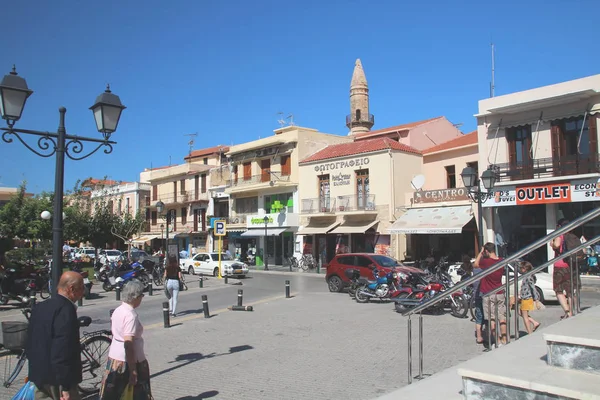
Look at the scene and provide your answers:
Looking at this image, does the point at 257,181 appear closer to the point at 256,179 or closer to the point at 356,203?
the point at 256,179

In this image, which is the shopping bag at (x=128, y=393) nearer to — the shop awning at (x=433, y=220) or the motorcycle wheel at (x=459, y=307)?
the motorcycle wheel at (x=459, y=307)

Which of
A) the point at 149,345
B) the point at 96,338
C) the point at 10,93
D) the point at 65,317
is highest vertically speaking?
the point at 10,93

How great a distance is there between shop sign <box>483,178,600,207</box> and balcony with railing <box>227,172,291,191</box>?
61.8 ft

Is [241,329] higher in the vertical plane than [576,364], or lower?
lower

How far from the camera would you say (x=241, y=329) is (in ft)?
39.8

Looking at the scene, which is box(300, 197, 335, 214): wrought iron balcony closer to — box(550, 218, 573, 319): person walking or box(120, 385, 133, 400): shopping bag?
box(550, 218, 573, 319): person walking

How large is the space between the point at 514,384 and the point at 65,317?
12.7 ft

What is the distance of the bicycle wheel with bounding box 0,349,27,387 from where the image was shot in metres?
6.79

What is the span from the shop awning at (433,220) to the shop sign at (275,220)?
10.9 m

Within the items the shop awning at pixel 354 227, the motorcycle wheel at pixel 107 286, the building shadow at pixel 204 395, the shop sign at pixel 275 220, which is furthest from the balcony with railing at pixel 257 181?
the building shadow at pixel 204 395

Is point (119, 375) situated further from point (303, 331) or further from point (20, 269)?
point (20, 269)

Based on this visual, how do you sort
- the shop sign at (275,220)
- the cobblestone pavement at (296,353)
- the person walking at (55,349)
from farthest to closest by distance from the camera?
1. the shop sign at (275,220)
2. the cobblestone pavement at (296,353)
3. the person walking at (55,349)

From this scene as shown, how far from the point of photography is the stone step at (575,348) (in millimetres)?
4406

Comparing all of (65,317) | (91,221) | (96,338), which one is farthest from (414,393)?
(91,221)
